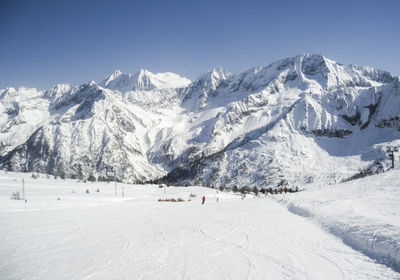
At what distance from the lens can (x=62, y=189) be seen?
62438mm

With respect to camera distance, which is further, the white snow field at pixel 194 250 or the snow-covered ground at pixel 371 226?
the snow-covered ground at pixel 371 226

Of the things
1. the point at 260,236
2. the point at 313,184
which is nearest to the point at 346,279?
the point at 260,236

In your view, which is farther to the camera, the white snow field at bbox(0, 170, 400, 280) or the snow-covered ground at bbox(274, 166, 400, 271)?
the snow-covered ground at bbox(274, 166, 400, 271)

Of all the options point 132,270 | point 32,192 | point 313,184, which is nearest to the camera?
point 132,270

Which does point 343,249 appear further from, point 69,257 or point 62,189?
point 62,189

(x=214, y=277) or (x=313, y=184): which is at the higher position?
(x=214, y=277)

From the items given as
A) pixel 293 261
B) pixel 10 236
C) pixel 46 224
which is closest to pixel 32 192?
pixel 46 224

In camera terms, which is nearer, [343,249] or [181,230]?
[343,249]

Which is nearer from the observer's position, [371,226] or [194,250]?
[194,250]

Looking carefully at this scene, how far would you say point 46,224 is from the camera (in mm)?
22734

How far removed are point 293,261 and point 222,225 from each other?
32.1 ft

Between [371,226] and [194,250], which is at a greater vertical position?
[371,226]

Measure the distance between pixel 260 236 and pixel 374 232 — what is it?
624cm

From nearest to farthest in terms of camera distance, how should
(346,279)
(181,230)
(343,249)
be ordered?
(346,279)
(343,249)
(181,230)
